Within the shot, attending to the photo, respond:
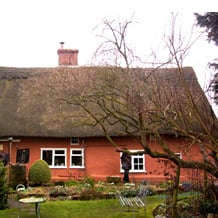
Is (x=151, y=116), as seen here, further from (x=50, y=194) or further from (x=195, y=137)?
(x=50, y=194)

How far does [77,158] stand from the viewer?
18.4m

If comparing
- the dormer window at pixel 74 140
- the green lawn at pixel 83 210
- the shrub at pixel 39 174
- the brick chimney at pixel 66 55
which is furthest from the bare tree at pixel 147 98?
the brick chimney at pixel 66 55

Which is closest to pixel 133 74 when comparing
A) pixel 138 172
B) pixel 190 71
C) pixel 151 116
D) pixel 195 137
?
pixel 151 116

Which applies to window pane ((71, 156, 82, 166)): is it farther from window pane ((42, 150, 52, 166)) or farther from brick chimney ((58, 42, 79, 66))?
brick chimney ((58, 42, 79, 66))

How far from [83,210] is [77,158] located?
7.32 m

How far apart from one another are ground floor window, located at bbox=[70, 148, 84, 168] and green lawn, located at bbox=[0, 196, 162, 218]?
584 centimetres

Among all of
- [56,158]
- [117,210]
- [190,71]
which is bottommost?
[117,210]

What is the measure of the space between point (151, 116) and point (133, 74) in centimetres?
139

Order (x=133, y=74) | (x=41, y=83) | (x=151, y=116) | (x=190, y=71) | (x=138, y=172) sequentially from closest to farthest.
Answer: (x=151, y=116) → (x=133, y=74) → (x=41, y=83) → (x=138, y=172) → (x=190, y=71)

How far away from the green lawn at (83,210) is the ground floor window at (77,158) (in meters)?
5.84

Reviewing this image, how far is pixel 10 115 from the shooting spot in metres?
18.5

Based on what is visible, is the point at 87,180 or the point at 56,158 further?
the point at 56,158

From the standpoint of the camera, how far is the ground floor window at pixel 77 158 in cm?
1830

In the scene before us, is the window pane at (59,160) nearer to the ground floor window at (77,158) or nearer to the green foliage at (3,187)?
the ground floor window at (77,158)
